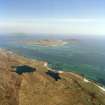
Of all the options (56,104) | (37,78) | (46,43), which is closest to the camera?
(56,104)

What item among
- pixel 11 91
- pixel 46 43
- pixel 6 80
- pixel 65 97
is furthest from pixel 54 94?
pixel 46 43

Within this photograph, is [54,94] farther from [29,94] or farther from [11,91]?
[11,91]

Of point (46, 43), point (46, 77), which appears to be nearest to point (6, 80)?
point (46, 77)

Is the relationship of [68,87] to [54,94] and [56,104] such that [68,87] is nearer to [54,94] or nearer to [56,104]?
[54,94]

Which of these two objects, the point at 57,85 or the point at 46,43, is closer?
the point at 57,85

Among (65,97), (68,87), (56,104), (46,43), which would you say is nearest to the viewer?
(56,104)

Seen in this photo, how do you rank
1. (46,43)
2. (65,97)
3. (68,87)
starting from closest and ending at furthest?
(65,97), (68,87), (46,43)

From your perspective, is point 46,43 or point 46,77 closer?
point 46,77

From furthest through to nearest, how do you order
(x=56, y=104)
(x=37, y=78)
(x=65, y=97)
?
1. (x=37, y=78)
2. (x=65, y=97)
3. (x=56, y=104)

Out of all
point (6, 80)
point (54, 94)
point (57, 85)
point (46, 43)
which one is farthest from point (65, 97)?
point (46, 43)
